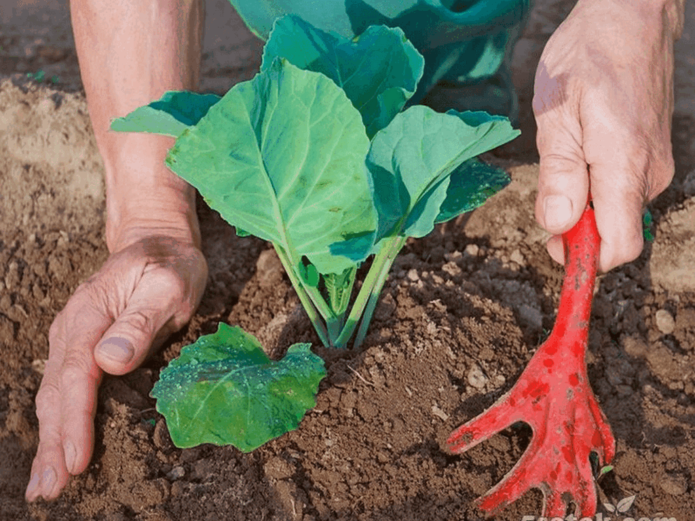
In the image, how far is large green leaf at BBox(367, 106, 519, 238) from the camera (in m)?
1.13

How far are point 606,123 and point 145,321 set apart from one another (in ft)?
3.70

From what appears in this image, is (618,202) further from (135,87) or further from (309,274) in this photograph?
(135,87)

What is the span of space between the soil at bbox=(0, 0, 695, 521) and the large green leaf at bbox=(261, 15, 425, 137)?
1.68 ft

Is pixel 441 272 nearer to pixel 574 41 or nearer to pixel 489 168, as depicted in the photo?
pixel 489 168

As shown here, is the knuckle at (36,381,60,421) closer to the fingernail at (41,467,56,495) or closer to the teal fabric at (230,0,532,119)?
the fingernail at (41,467,56,495)

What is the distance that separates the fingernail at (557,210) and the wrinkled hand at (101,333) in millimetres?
899

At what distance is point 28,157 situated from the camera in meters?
2.29

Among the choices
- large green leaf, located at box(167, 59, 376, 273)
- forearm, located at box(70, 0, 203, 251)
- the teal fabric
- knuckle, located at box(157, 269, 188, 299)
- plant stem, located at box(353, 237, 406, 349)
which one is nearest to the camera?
large green leaf, located at box(167, 59, 376, 273)

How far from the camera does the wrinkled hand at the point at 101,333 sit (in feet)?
5.00

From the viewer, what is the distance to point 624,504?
1.40 metres

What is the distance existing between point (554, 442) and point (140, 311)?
3.23 ft

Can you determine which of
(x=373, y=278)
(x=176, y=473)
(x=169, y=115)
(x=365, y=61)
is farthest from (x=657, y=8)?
(x=176, y=473)

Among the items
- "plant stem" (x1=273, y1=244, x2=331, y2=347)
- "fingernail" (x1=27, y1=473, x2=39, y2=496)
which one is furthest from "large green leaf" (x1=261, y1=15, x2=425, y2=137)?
"fingernail" (x1=27, y1=473, x2=39, y2=496)

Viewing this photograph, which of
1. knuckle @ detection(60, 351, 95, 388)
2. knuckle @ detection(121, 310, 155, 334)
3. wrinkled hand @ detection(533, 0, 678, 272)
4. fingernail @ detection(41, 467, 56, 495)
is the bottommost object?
fingernail @ detection(41, 467, 56, 495)
